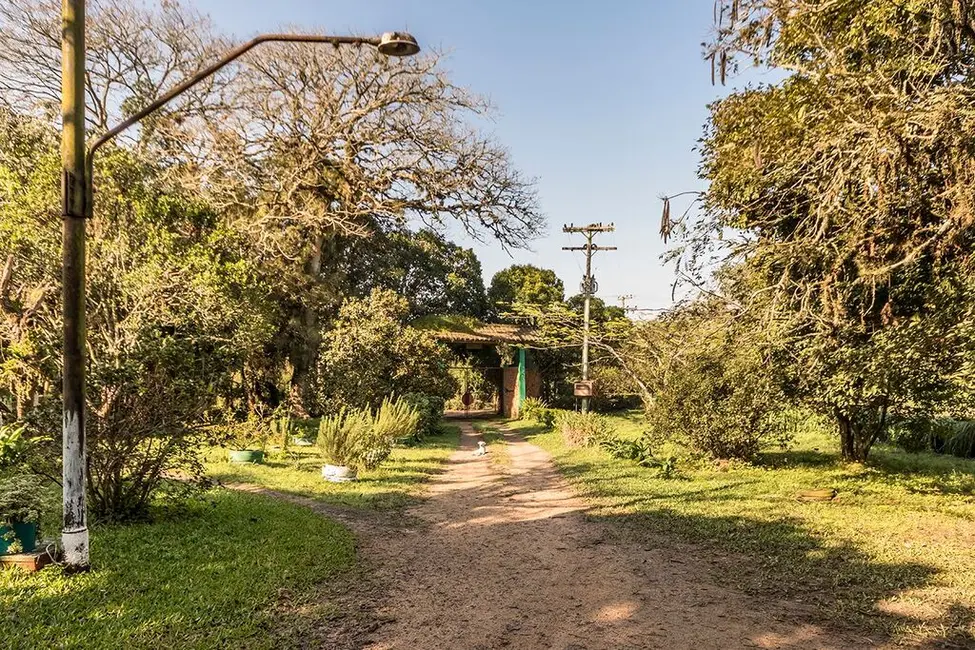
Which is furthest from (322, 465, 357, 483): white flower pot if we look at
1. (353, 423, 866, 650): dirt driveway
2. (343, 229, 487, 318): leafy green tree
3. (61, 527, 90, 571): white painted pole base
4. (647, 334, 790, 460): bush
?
(343, 229, 487, 318): leafy green tree

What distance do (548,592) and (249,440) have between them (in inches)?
404

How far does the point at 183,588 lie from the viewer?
4.32 m

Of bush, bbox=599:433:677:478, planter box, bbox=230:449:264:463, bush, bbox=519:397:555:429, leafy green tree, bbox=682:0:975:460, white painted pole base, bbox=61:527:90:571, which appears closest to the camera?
white painted pole base, bbox=61:527:90:571

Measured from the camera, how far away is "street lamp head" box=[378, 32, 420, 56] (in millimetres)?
4121

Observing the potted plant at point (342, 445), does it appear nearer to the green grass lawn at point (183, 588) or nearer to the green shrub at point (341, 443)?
the green shrub at point (341, 443)

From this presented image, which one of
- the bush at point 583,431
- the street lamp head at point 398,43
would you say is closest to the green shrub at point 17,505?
the street lamp head at point 398,43

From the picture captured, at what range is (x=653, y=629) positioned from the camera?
394 cm

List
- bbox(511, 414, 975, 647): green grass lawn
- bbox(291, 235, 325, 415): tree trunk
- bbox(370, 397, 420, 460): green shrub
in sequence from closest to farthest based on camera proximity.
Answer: bbox(511, 414, 975, 647): green grass lawn
bbox(370, 397, 420, 460): green shrub
bbox(291, 235, 325, 415): tree trunk

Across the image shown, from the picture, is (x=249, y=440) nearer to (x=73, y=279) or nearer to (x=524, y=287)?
(x=73, y=279)

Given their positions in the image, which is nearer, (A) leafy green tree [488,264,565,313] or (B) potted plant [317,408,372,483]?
(B) potted plant [317,408,372,483]

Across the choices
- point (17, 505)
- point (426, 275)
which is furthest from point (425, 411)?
point (426, 275)

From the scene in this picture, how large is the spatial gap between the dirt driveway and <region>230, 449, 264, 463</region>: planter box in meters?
5.04

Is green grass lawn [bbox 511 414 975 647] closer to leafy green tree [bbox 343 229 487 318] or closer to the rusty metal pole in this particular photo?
the rusty metal pole

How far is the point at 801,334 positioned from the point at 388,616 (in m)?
6.71
